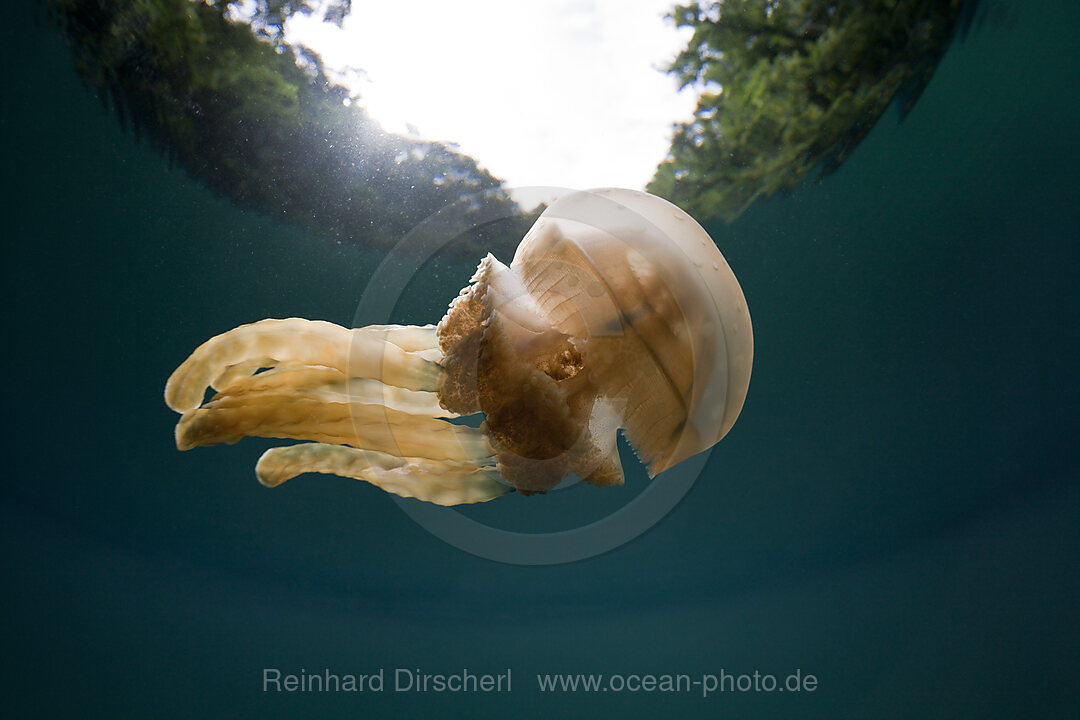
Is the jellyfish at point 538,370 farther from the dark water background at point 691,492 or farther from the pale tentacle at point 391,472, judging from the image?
the dark water background at point 691,492

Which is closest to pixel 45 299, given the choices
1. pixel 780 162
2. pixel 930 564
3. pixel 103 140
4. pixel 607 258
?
pixel 103 140

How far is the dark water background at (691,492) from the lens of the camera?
9.58 ft

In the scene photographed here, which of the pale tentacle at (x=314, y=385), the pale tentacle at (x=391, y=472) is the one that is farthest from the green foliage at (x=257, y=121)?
the pale tentacle at (x=391, y=472)

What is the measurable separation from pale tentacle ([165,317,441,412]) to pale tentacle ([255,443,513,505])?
237 mm

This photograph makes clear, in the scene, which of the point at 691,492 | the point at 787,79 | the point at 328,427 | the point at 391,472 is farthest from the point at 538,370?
the point at 691,492

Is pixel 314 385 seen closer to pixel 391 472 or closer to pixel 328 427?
pixel 328 427

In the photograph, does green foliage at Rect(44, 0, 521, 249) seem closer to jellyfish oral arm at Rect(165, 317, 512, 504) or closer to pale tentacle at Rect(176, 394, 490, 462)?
jellyfish oral arm at Rect(165, 317, 512, 504)

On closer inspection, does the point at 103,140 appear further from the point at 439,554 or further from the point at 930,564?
the point at 930,564

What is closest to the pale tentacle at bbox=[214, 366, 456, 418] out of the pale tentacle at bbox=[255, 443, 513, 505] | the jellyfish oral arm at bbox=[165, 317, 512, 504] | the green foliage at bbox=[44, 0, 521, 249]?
the jellyfish oral arm at bbox=[165, 317, 512, 504]

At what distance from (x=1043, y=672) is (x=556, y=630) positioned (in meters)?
3.94

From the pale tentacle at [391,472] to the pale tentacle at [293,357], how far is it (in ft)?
0.78

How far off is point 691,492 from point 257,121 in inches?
157

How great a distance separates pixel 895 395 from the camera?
404 centimetres

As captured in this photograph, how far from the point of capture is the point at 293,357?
1.41 metres
